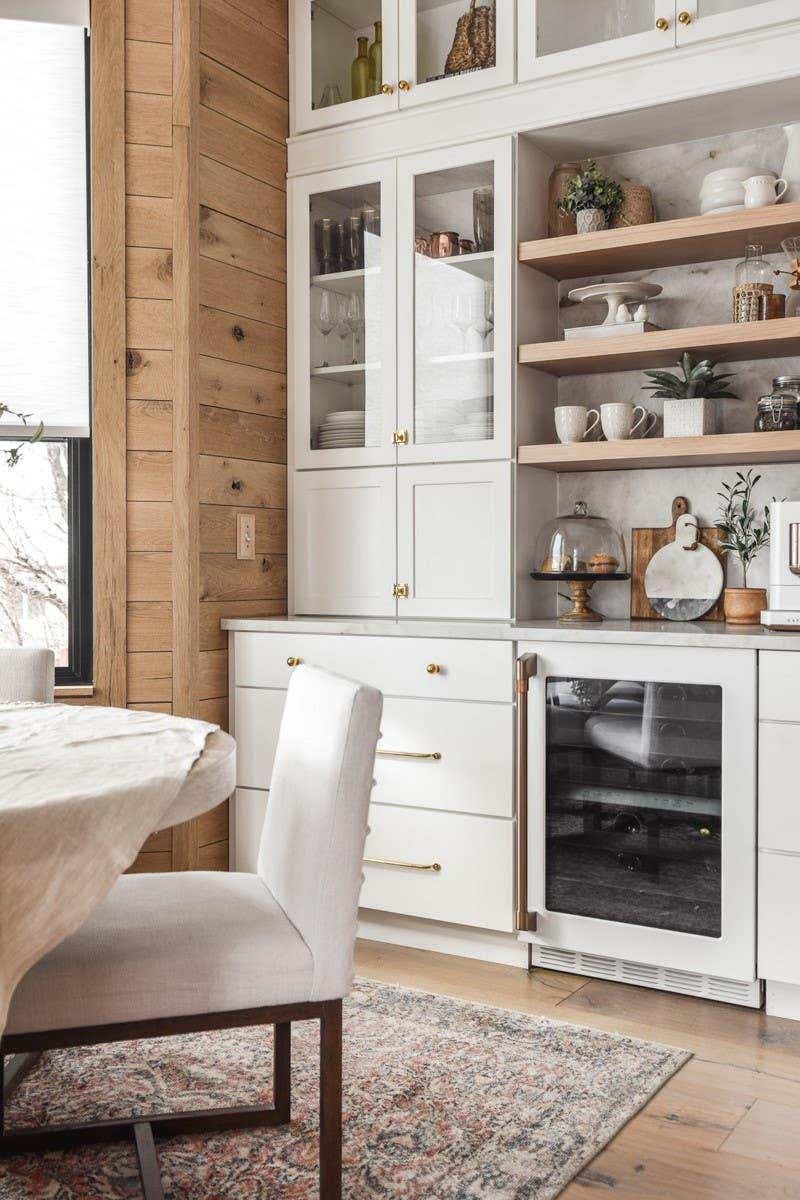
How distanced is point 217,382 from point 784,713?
5.78 ft

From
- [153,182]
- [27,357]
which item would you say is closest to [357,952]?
[27,357]

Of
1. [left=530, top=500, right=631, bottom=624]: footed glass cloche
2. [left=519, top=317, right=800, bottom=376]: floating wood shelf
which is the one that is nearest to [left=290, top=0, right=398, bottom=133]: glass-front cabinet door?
[left=519, top=317, right=800, bottom=376]: floating wood shelf

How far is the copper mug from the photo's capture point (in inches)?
122

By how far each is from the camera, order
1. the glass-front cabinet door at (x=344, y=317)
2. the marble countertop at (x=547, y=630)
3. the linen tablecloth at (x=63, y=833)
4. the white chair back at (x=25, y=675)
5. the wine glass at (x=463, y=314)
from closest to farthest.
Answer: the linen tablecloth at (x=63, y=833), the white chair back at (x=25, y=675), the marble countertop at (x=547, y=630), the wine glass at (x=463, y=314), the glass-front cabinet door at (x=344, y=317)

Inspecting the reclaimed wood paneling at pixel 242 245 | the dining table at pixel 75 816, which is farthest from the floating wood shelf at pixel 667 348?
the dining table at pixel 75 816

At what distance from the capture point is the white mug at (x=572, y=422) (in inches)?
119

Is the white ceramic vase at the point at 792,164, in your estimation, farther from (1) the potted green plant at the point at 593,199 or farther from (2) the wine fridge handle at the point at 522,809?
(2) the wine fridge handle at the point at 522,809

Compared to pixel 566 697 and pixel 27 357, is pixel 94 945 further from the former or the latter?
pixel 27 357

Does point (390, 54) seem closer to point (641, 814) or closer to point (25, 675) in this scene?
point (25, 675)

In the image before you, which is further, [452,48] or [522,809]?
[452,48]

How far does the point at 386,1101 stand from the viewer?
208 centimetres

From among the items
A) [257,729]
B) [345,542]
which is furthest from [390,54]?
[257,729]

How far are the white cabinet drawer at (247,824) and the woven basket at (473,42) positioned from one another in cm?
209

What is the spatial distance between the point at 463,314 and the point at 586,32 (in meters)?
0.77
